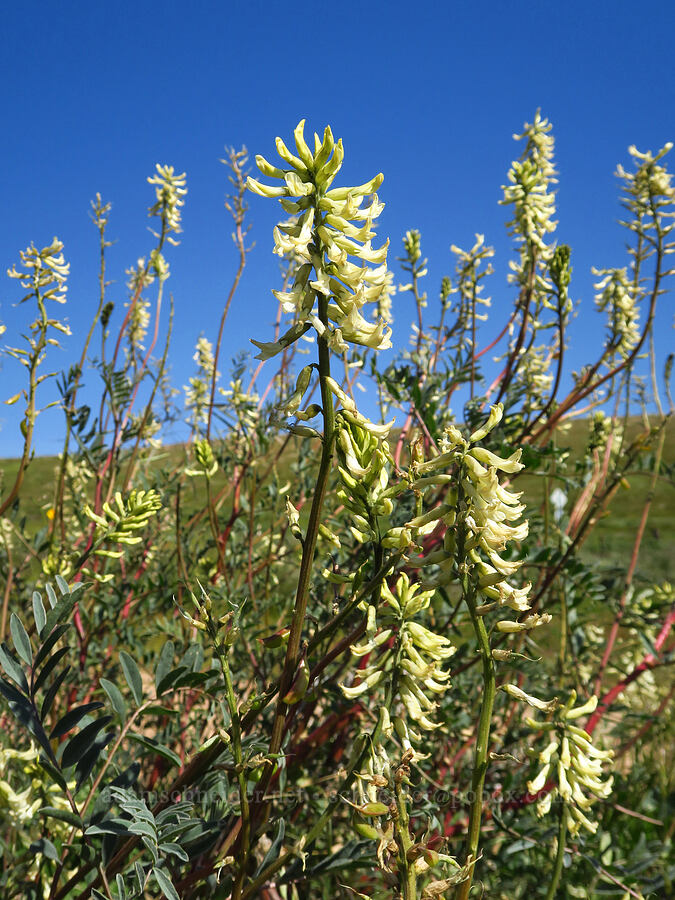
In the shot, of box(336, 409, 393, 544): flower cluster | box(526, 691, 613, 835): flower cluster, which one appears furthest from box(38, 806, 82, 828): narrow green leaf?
box(526, 691, 613, 835): flower cluster

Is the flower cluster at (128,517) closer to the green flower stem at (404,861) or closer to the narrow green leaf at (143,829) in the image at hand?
the narrow green leaf at (143,829)

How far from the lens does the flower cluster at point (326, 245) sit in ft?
2.67

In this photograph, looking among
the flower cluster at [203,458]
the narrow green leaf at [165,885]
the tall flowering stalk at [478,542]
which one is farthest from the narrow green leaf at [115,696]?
the flower cluster at [203,458]

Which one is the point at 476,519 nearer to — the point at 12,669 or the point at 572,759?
the point at 572,759

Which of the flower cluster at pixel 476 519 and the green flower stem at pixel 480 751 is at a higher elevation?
the flower cluster at pixel 476 519

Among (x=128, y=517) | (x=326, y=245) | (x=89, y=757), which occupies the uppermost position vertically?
(x=326, y=245)

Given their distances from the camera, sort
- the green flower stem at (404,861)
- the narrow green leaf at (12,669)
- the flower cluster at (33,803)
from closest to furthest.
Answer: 1. the green flower stem at (404,861)
2. the narrow green leaf at (12,669)
3. the flower cluster at (33,803)

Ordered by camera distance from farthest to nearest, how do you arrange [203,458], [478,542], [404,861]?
[203,458]
[478,542]
[404,861]

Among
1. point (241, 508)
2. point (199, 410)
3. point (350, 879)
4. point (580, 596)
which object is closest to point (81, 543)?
point (241, 508)

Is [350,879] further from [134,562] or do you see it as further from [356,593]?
[134,562]

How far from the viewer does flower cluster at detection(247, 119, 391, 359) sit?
0.81 meters

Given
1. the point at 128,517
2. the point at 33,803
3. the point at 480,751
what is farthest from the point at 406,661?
the point at 33,803

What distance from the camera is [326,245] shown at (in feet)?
2.77

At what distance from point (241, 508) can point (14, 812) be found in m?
1.71
